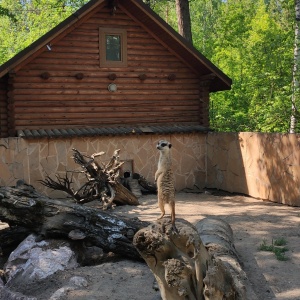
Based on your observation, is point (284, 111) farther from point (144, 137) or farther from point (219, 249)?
point (219, 249)

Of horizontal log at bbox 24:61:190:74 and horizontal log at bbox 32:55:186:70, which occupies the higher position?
horizontal log at bbox 32:55:186:70

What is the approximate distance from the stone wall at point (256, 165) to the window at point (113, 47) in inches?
151

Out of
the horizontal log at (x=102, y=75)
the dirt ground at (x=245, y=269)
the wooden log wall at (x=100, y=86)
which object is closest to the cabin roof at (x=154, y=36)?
the wooden log wall at (x=100, y=86)

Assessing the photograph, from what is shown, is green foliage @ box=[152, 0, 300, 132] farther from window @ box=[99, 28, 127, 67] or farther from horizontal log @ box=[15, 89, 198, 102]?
window @ box=[99, 28, 127, 67]

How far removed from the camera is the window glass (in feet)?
49.2

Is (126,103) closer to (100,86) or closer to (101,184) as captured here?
(100,86)

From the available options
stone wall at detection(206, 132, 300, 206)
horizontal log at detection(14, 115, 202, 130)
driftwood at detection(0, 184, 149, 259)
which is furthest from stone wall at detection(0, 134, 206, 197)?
driftwood at detection(0, 184, 149, 259)

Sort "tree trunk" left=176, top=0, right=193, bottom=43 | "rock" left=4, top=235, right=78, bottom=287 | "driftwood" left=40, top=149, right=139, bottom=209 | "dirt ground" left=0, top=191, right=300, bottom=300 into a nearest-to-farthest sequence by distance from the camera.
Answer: "dirt ground" left=0, top=191, right=300, bottom=300
"rock" left=4, top=235, right=78, bottom=287
"driftwood" left=40, top=149, right=139, bottom=209
"tree trunk" left=176, top=0, right=193, bottom=43

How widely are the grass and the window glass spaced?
28.8 feet

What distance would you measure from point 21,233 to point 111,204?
3.62 m

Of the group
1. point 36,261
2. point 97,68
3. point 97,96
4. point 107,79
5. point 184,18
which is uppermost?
point 184,18

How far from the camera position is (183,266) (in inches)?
181

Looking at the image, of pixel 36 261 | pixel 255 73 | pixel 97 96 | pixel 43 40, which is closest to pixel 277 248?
pixel 36 261

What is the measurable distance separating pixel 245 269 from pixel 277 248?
3.54ft
